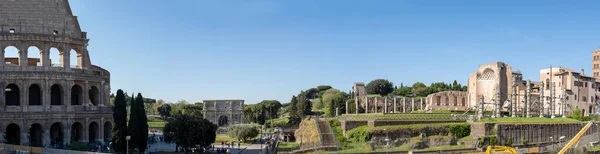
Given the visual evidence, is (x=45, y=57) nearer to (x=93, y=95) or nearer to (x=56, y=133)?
(x=93, y=95)

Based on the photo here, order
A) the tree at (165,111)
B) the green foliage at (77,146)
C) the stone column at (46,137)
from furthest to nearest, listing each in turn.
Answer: the tree at (165,111)
the stone column at (46,137)
the green foliage at (77,146)

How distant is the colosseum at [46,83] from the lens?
49281mm

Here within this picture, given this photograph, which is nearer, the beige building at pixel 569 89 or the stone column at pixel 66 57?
the stone column at pixel 66 57

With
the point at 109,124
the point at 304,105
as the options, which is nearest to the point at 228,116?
the point at 304,105

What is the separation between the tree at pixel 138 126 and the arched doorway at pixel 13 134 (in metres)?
10.9

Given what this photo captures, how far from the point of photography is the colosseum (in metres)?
49.3

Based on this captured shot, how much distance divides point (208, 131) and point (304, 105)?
44.6m

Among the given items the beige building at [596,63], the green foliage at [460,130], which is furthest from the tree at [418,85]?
the green foliage at [460,130]

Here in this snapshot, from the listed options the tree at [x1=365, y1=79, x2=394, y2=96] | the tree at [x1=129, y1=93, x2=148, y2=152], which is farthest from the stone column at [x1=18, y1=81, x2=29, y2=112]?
the tree at [x1=365, y1=79, x2=394, y2=96]

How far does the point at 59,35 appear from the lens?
51.3 meters

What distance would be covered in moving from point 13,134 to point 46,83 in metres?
5.60

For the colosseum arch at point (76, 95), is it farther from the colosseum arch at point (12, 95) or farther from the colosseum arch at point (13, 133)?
the colosseum arch at point (13, 133)

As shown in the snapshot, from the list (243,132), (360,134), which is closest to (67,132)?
(243,132)

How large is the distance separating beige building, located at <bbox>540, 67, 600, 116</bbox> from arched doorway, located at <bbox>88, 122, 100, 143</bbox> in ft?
177
